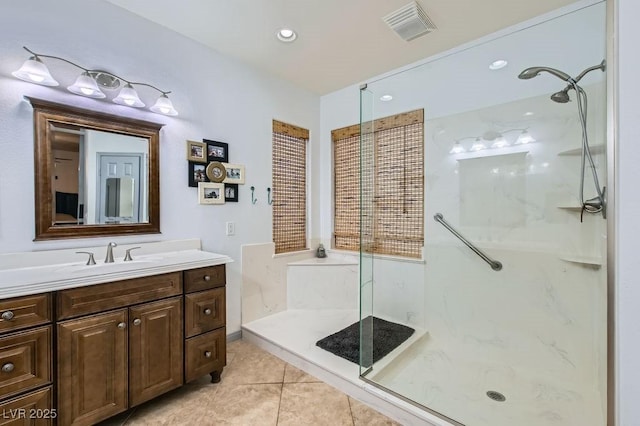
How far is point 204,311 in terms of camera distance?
1.85m

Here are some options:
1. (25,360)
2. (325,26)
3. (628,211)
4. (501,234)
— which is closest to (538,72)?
(501,234)

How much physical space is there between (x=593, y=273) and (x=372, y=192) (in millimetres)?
1653

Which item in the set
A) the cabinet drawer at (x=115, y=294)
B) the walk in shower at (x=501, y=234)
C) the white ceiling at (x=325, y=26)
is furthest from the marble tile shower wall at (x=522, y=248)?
the cabinet drawer at (x=115, y=294)

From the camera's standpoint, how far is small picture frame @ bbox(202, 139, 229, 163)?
2395 mm

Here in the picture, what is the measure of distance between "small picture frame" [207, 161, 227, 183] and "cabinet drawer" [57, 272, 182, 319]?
3.11 ft

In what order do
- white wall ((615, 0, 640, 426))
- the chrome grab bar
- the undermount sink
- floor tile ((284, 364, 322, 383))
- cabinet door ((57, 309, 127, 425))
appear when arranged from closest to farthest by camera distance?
white wall ((615, 0, 640, 426)) < cabinet door ((57, 309, 127, 425)) < the undermount sink < floor tile ((284, 364, 322, 383)) < the chrome grab bar

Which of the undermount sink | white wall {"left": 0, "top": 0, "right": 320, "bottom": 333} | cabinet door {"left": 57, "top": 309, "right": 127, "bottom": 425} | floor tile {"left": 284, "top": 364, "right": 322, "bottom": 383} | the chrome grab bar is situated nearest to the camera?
cabinet door {"left": 57, "top": 309, "right": 127, "bottom": 425}

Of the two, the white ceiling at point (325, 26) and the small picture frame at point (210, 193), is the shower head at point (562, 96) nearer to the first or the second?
the white ceiling at point (325, 26)

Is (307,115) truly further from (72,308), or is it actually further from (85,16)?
(72,308)

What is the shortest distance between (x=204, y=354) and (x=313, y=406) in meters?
0.78

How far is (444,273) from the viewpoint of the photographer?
2.48m

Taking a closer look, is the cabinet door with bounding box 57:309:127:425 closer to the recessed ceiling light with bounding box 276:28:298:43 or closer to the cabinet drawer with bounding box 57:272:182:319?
the cabinet drawer with bounding box 57:272:182:319

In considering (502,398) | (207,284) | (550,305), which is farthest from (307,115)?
(502,398)

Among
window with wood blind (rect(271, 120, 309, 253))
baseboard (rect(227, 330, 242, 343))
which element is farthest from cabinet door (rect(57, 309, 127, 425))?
window with wood blind (rect(271, 120, 309, 253))
